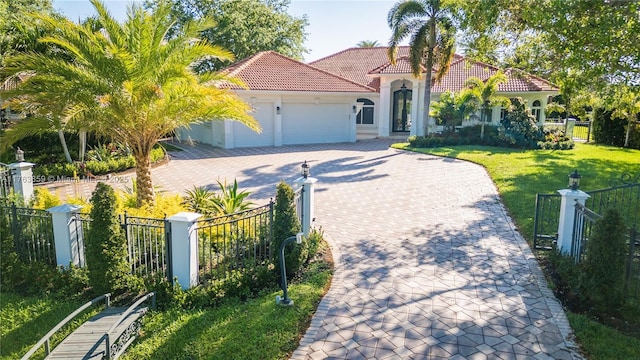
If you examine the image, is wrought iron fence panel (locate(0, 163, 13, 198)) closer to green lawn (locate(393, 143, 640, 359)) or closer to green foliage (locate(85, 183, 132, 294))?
green foliage (locate(85, 183, 132, 294))

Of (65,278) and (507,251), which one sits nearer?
(65,278)

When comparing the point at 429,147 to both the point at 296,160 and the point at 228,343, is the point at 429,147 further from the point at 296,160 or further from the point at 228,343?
the point at 228,343

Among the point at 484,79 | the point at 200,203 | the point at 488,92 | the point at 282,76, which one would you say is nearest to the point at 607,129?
the point at 484,79

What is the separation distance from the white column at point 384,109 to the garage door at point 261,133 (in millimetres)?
8222

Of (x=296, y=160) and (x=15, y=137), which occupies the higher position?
(x=15, y=137)

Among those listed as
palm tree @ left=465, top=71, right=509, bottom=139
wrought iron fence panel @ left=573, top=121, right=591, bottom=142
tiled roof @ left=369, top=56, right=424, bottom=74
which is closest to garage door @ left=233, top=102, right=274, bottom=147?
tiled roof @ left=369, top=56, right=424, bottom=74

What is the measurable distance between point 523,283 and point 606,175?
11.9 m

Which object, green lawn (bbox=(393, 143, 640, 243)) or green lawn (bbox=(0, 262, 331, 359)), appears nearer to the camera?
green lawn (bbox=(0, 262, 331, 359))

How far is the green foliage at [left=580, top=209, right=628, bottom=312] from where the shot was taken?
625 cm

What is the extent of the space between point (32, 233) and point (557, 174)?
1660 centimetres

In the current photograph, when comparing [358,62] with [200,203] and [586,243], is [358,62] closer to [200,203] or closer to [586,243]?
[200,203]

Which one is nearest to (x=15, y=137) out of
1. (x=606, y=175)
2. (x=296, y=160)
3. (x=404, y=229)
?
(x=404, y=229)

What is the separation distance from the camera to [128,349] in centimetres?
618

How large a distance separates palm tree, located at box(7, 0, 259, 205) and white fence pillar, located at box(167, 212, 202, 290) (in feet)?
11.0
